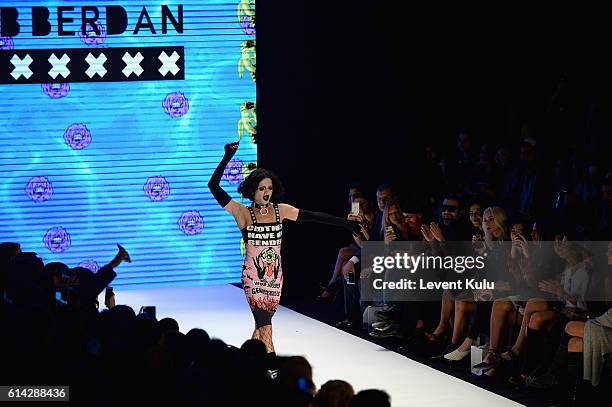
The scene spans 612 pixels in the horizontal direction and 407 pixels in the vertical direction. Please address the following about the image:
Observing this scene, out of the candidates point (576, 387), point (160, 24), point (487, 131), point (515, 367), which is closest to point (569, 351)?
point (576, 387)

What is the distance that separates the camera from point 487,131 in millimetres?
10164

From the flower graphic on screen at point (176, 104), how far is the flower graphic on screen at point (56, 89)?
2.85 ft

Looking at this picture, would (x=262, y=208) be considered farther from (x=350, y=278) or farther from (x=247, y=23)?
(x=247, y=23)

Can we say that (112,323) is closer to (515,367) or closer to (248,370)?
(248,370)

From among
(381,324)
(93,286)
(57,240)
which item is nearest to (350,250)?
(381,324)

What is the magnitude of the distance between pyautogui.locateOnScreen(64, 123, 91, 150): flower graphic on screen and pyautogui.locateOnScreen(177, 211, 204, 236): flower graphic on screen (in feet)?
3.60

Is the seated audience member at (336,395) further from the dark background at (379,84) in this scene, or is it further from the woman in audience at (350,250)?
the dark background at (379,84)

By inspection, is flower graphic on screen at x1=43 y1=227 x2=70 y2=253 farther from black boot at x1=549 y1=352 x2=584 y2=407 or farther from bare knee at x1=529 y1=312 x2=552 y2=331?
black boot at x1=549 y1=352 x2=584 y2=407

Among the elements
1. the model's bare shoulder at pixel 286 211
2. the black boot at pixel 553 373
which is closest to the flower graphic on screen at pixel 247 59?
the model's bare shoulder at pixel 286 211

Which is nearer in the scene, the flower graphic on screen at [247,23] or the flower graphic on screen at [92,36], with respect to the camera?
the flower graphic on screen at [92,36]

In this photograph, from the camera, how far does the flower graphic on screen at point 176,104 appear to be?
10297mm

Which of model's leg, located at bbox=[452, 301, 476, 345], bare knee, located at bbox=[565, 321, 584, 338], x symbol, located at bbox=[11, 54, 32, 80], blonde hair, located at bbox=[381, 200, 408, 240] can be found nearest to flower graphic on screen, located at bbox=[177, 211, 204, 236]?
x symbol, located at bbox=[11, 54, 32, 80]

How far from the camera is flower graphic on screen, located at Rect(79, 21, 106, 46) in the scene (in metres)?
10.1

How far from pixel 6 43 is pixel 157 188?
182cm
